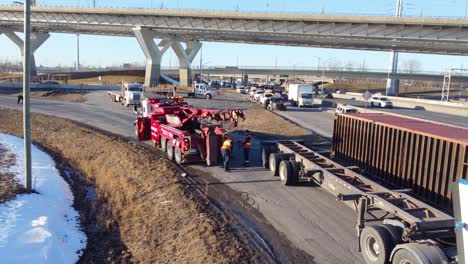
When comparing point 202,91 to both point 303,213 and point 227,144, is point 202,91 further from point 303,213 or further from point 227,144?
point 303,213

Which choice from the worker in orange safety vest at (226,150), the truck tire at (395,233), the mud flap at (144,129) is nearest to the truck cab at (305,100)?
the mud flap at (144,129)

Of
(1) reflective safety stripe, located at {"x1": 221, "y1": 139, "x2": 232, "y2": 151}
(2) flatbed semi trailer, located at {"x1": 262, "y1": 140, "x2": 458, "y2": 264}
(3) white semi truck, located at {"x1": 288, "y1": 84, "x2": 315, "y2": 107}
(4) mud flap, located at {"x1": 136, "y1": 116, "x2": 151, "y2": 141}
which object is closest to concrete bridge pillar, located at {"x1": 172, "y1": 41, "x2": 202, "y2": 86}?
(3) white semi truck, located at {"x1": 288, "y1": 84, "x2": 315, "y2": 107}

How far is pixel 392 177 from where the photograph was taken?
12.9 metres

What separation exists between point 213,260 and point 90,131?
2071 cm

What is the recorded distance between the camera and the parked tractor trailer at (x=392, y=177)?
808cm

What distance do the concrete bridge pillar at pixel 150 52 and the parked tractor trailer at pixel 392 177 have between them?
7253 centimetres

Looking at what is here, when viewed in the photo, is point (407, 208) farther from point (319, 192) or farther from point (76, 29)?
point (76, 29)

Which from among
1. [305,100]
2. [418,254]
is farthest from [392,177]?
[305,100]

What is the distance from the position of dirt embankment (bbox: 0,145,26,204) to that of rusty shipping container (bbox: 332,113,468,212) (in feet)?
38.7

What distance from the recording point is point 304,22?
73.1 meters

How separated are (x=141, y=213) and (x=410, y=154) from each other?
8.10 meters

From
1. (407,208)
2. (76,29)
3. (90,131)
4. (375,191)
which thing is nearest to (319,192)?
(375,191)

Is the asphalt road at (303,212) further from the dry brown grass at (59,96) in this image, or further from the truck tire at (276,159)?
the dry brown grass at (59,96)

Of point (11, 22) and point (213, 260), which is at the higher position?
point (11, 22)
